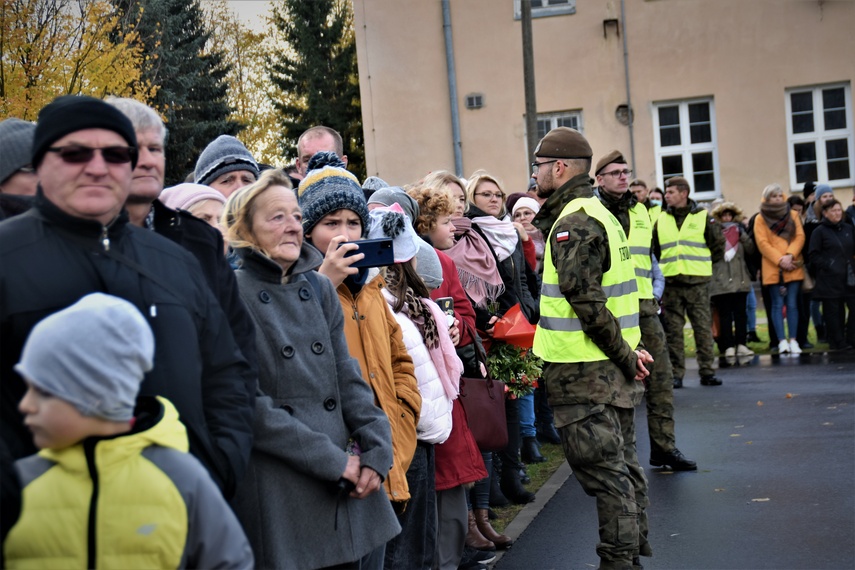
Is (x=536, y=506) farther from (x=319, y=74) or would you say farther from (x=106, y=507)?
(x=319, y=74)

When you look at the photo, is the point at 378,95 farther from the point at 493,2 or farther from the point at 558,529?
the point at 558,529

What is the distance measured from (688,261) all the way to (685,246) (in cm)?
26

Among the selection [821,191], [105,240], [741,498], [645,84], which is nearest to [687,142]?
[645,84]

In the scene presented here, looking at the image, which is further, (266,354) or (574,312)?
(574,312)

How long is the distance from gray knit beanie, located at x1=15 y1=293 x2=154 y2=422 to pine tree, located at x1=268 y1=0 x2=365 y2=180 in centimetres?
4149

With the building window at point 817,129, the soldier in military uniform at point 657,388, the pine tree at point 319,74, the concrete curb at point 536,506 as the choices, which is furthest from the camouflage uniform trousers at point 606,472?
the pine tree at point 319,74

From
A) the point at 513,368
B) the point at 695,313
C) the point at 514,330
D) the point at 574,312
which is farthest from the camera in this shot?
the point at 695,313

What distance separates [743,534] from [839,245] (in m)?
10.6

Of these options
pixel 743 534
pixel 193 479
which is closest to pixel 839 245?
pixel 743 534

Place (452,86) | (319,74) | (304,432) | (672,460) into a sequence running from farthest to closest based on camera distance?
1. (319,74)
2. (452,86)
3. (672,460)
4. (304,432)

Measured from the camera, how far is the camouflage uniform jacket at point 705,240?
1334 centimetres

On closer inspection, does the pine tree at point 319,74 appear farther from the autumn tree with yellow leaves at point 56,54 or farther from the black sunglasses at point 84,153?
the black sunglasses at point 84,153

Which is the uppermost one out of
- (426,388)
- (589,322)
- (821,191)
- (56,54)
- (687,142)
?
(56,54)

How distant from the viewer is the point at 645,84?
2477 cm
